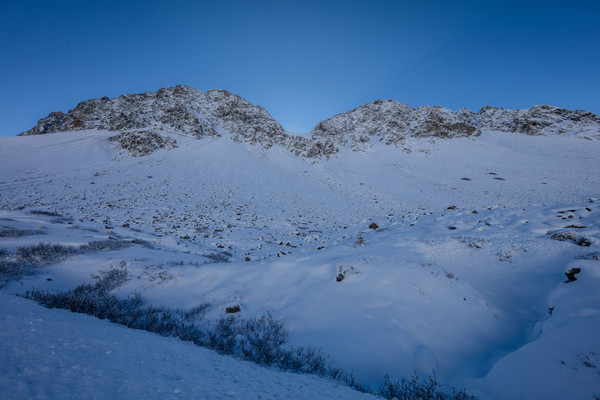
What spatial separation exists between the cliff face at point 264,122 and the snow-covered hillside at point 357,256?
15.5 metres

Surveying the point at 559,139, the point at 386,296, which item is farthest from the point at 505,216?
the point at 559,139

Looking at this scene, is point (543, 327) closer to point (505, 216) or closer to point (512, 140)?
point (505, 216)

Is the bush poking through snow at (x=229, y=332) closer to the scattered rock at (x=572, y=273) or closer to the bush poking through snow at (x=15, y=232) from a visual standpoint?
the scattered rock at (x=572, y=273)

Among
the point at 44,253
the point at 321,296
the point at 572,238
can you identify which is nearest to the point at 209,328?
the point at 321,296

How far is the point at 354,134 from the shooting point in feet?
174

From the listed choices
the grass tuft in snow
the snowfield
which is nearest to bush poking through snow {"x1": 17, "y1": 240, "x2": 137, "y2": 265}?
the snowfield

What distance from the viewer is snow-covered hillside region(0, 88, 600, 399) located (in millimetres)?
3486

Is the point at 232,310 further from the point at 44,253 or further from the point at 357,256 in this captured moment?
the point at 44,253

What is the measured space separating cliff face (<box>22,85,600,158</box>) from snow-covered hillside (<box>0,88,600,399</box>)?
15.5m

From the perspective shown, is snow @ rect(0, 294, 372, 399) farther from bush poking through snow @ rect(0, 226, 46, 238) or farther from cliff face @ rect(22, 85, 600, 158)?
cliff face @ rect(22, 85, 600, 158)

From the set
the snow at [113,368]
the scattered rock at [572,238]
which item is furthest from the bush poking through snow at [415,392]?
the scattered rock at [572,238]

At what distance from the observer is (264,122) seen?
50.0 metres

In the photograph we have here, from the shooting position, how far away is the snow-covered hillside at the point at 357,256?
3486 millimetres

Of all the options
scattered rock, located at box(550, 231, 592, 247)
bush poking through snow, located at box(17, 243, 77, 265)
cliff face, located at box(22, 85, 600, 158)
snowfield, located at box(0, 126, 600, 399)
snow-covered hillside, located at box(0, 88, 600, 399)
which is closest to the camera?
snowfield, located at box(0, 126, 600, 399)
